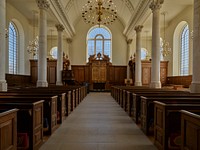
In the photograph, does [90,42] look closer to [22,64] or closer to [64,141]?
[22,64]

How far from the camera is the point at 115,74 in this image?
27469 mm

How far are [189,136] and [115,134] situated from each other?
2597 millimetres

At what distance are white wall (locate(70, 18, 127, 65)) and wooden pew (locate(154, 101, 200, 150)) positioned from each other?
79.6 ft

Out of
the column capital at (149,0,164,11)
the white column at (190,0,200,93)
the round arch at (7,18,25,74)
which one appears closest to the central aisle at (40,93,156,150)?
the white column at (190,0,200,93)

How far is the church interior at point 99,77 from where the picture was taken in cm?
439

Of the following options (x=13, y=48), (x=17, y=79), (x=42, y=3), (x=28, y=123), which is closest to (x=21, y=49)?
(x=13, y=48)

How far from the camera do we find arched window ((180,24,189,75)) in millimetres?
21250

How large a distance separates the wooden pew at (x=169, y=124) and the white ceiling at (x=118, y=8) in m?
14.1

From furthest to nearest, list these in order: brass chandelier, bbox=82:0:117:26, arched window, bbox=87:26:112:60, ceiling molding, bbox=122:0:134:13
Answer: arched window, bbox=87:26:112:60 < ceiling molding, bbox=122:0:134:13 < brass chandelier, bbox=82:0:117:26

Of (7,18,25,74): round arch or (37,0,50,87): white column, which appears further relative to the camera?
(7,18,25,74): round arch

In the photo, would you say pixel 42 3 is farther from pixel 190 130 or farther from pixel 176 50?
pixel 176 50

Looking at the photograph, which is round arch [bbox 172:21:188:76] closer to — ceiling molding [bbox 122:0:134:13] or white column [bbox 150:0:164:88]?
ceiling molding [bbox 122:0:134:13]

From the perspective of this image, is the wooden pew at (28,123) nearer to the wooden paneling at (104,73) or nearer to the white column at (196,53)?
the white column at (196,53)

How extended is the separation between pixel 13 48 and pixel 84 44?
961 cm
